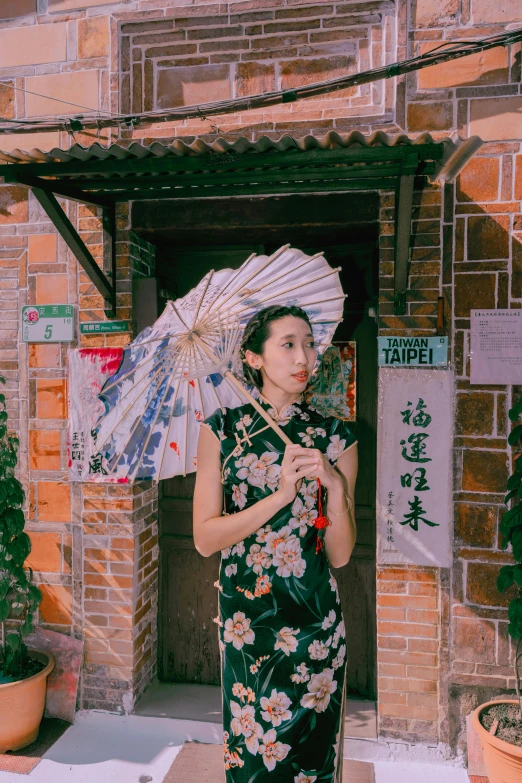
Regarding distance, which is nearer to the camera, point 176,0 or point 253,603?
point 253,603

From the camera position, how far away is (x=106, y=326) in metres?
3.46

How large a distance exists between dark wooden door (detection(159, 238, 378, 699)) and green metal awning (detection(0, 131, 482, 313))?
48cm

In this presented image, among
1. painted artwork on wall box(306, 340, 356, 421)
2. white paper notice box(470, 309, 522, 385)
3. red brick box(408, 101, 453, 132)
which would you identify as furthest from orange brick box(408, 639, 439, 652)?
red brick box(408, 101, 453, 132)

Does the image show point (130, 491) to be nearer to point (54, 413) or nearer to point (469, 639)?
point (54, 413)

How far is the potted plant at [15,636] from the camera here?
10.5ft

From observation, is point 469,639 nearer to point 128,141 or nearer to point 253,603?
point 253,603

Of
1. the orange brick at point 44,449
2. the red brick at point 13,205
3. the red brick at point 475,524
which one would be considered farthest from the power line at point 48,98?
the red brick at point 475,524

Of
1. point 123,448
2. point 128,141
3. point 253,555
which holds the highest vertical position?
point 128,141

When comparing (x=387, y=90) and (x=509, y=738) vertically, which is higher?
(x=387, y=90)

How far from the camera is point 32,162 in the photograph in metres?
2.76

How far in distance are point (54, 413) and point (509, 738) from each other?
3.03 m

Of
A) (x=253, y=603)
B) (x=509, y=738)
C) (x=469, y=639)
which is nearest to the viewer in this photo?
(x=253, y=603)

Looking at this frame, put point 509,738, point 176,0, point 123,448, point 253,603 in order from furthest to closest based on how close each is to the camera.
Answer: point 176,0 → point 509,738 → point 123,448 → point 253,603

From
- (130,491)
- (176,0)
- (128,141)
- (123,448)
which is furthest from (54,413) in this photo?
(176,0)
